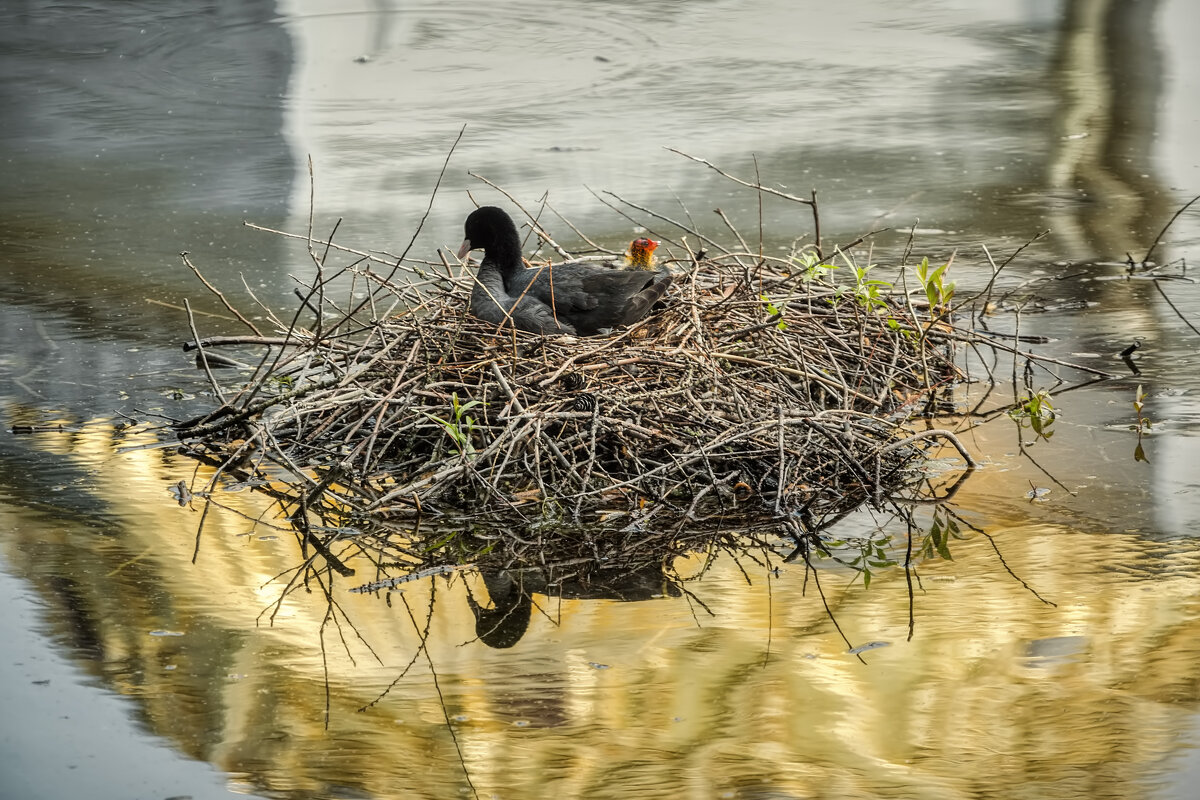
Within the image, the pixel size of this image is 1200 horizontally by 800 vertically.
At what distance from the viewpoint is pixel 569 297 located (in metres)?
5.58

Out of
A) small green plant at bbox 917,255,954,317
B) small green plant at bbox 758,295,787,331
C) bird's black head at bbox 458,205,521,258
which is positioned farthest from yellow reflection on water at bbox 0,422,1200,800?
bird's black head at bbox 458,205,521,258

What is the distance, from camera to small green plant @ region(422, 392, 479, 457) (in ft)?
16.3

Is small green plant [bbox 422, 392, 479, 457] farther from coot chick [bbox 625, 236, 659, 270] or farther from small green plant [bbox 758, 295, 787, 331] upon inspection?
small green plant [bbox 758, 295, 787, 331]

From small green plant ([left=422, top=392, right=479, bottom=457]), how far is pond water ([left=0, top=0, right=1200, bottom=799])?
0.66m

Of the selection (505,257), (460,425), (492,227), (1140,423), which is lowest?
(1140,423)

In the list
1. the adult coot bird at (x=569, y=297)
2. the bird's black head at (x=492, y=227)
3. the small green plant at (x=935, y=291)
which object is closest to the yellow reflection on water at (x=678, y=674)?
the adult coot bird at (x=569, y=297)

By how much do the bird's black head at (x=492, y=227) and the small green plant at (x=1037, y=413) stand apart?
205cm

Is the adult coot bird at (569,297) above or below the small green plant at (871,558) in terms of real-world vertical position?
above

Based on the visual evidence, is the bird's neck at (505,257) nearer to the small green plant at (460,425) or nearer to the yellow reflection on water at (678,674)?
the small green plant at (460,425)

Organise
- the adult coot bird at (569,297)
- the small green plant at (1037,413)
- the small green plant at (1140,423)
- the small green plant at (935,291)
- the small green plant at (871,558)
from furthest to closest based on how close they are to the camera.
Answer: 1. the small green plant at (935,291)
2. the small green plant at (1037,413)
3. the adult coot bird at (569,297)
4. the small green plant at (1140,423)
5. the small green plant at (871,558)

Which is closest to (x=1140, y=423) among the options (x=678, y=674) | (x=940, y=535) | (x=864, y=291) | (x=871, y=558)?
(x=864, y=291)

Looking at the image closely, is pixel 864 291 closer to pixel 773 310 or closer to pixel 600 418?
pixel 773 310

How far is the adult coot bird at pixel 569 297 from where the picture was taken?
5.50 metres

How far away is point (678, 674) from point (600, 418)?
1355 millimetres
